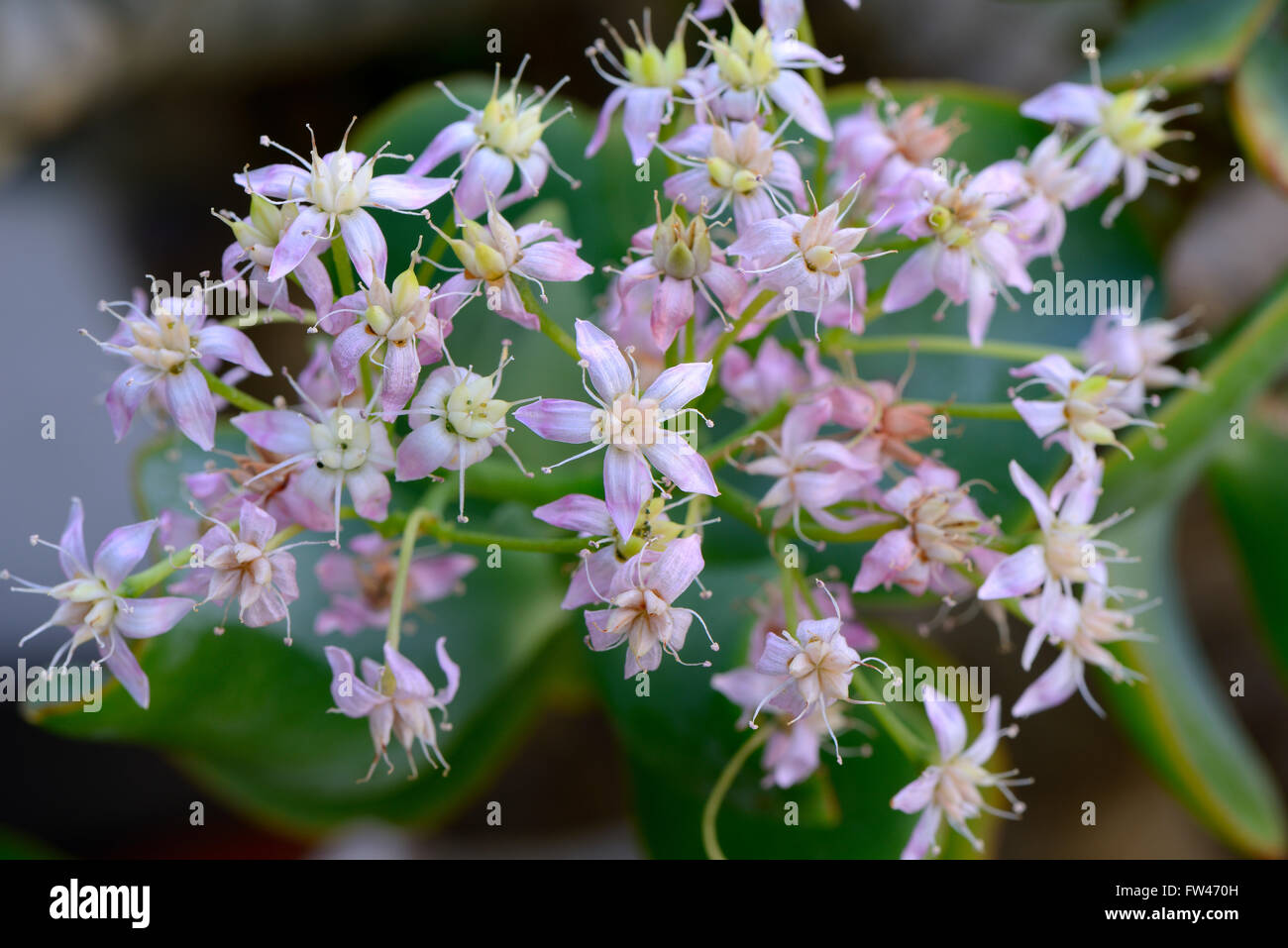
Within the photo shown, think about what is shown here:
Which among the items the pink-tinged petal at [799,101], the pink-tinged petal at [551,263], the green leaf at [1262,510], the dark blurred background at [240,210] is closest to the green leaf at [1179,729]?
the green leaf at [1262,510]

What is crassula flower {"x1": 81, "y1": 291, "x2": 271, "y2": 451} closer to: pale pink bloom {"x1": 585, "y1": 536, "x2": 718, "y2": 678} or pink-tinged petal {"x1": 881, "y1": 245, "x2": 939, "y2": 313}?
pale pink bloom {"x1": 585, "y1": 536, "x2": 718, "y2": 678}

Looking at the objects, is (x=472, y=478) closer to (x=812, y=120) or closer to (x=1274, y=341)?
(x=812, y=120)

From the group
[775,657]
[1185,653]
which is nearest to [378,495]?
[775,657]

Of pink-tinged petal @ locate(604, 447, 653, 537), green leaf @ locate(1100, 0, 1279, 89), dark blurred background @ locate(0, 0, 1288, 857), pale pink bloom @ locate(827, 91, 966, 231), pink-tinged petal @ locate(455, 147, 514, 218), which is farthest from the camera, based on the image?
dark blurred background @ locate(0, 0, 1288, 857)

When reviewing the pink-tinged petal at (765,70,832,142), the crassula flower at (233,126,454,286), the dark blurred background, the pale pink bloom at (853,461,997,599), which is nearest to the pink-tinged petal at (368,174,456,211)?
the crassula flower at (233,126,454,286)
